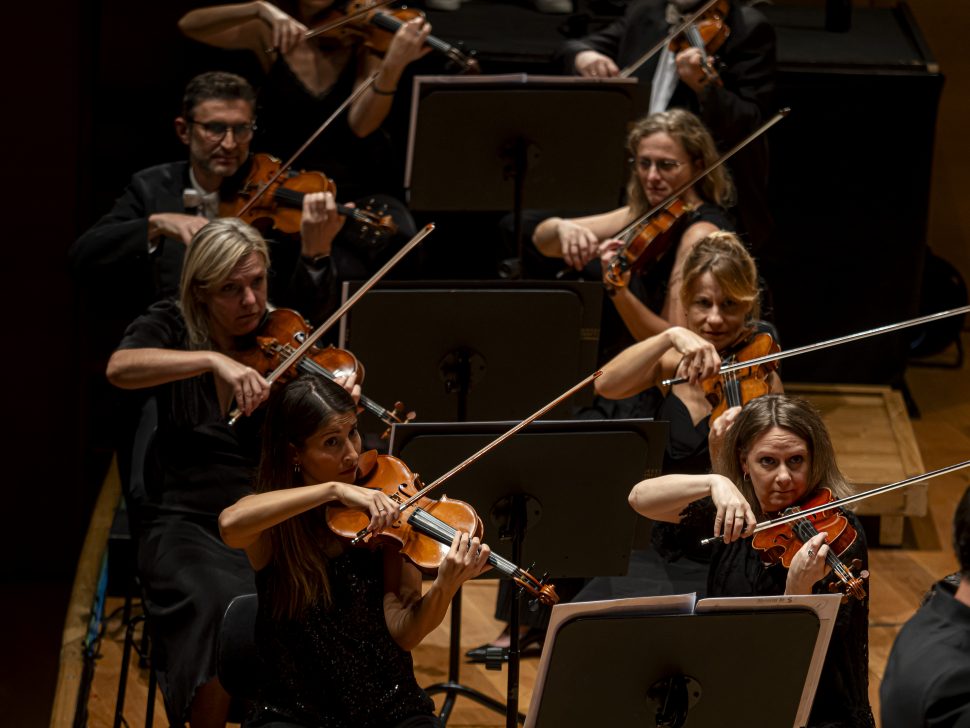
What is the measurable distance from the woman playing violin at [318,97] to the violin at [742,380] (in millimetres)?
1272

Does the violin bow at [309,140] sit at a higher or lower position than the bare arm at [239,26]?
lower

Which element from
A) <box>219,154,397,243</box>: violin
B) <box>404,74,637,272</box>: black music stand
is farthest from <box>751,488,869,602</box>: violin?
<box>219,154,397,243</box>: violin

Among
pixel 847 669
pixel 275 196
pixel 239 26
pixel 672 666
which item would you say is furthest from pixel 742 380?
pixel 239 26

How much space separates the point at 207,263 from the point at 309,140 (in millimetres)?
636

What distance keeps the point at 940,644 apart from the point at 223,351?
1.55 m

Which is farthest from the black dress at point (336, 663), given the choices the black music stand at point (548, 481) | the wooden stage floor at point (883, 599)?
the wooden stage floor at point (883, 599)

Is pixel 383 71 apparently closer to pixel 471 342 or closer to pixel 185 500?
pixel 471 342

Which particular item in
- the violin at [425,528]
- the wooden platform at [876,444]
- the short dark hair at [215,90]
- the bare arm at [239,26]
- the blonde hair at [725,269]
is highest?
the bare arm at [239,26]

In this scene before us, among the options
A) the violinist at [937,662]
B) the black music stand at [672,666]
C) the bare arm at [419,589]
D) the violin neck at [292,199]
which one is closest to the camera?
the violinist at [937,662]

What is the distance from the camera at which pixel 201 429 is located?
303 cm

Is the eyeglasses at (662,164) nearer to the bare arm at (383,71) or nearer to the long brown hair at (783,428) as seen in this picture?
the bare arm at (383,71)

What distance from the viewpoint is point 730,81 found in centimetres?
381

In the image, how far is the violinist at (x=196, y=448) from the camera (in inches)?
110

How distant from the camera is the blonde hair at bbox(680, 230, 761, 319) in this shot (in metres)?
2.95
